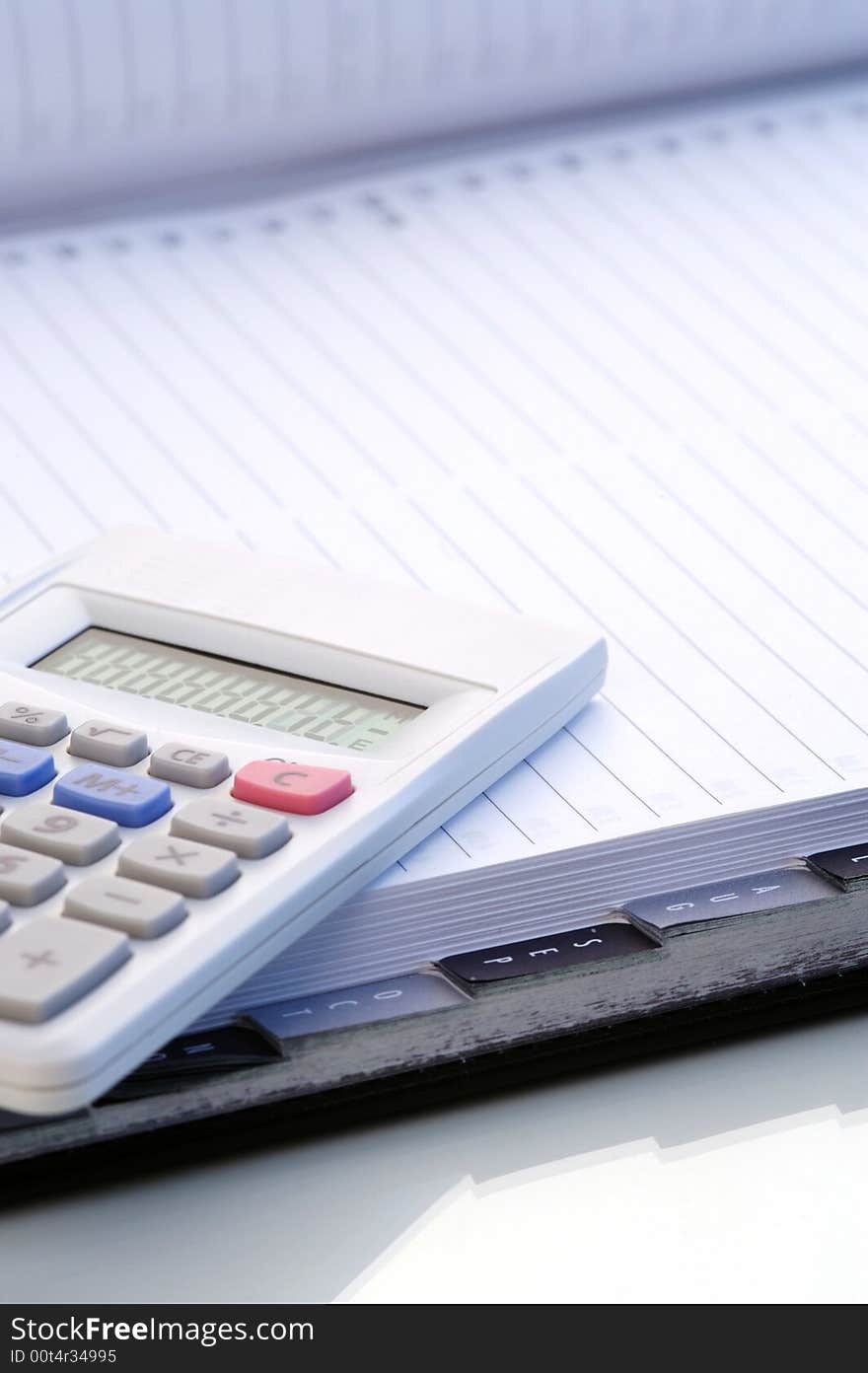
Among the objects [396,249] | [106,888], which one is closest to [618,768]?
[106,888]

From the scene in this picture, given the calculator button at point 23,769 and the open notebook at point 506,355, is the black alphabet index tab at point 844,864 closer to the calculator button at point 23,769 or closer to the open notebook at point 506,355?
the open notebook at point 506,355

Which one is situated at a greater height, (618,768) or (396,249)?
(396,249)

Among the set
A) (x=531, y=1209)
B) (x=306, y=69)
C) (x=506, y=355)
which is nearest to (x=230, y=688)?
(x=531, y=1209)

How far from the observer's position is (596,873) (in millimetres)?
409

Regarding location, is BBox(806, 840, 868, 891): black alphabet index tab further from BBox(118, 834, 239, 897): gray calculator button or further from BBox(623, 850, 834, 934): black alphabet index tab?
BBox(118, 834, 239, 897): gray calculator button

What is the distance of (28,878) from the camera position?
362mm

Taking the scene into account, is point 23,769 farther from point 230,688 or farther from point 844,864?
point 844,864

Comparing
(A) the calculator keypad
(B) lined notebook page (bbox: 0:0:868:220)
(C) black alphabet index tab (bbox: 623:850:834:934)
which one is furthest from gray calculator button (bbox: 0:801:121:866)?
(B) lined notebook page (bbox: 0:0:868:220)

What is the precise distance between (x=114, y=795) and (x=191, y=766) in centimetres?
2

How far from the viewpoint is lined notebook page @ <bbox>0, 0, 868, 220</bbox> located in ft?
2.35

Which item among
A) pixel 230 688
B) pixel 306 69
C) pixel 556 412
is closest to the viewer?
pixel 230 688
